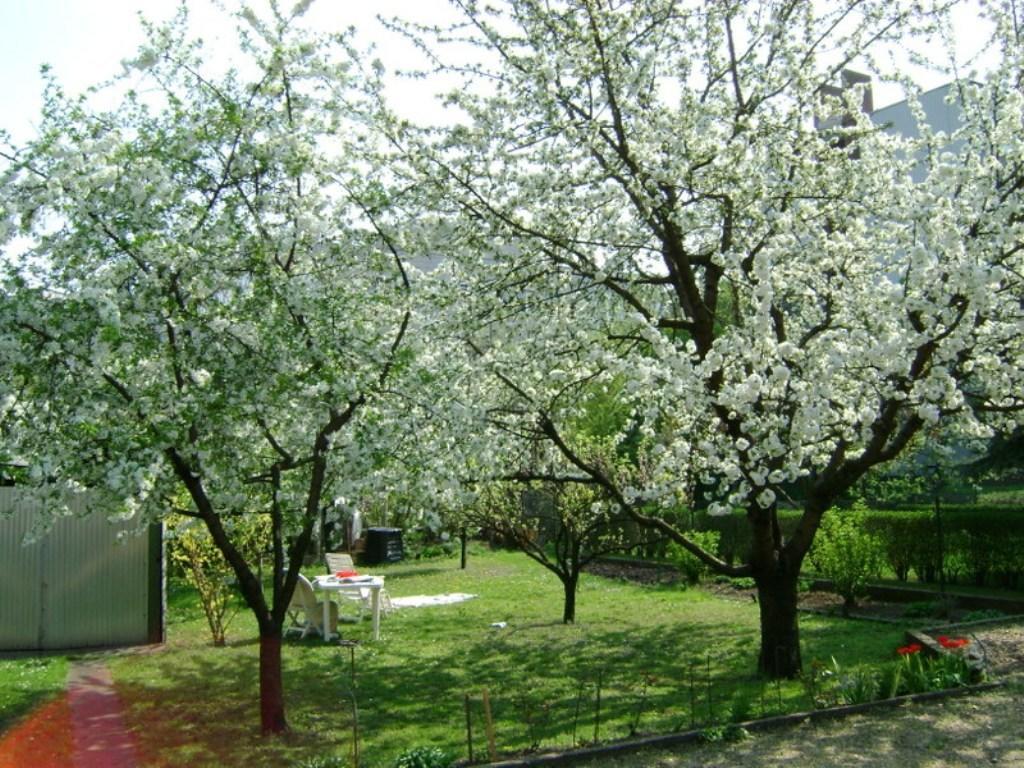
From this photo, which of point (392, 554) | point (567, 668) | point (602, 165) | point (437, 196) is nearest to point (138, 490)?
point (437, 196)

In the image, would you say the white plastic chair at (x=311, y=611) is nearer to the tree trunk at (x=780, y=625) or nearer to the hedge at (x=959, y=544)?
the tree trunk at (x=780, y=625)

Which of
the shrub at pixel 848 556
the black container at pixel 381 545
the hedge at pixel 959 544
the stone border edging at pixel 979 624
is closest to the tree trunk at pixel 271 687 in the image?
the stone border edging at pixel 979 624

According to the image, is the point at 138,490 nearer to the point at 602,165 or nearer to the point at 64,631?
the point at 602,165

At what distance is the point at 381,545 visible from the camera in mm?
21641

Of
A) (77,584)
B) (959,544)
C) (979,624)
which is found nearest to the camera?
(979,624)

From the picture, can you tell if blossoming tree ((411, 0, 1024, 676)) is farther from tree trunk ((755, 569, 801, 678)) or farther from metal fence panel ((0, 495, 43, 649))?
metal fence panel ((0, 495, 43, 649))

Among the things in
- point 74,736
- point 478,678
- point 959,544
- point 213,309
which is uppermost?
point 213,309

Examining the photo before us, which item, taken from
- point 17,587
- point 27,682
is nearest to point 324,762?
point 27,682

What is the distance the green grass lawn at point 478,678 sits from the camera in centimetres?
689

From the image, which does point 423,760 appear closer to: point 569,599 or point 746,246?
point 746,246

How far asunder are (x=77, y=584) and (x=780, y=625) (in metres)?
7.90

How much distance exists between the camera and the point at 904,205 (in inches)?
280

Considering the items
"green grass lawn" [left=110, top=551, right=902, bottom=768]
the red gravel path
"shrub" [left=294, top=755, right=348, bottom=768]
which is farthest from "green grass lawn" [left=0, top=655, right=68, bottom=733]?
"shrub" [left=294, top=755, right=348, bottom=768]

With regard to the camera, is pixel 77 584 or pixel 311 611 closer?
pixel 77 584
